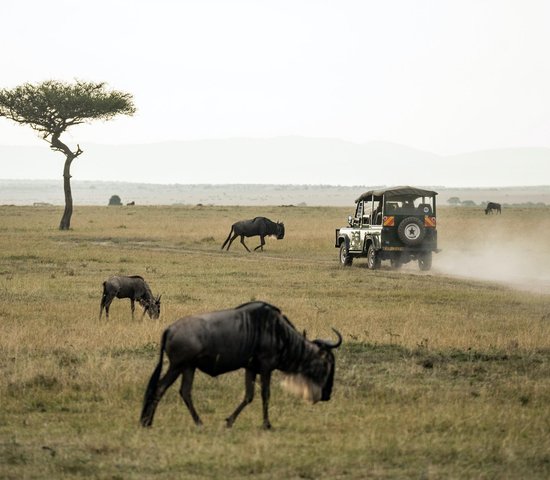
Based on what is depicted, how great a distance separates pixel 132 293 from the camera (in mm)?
19781

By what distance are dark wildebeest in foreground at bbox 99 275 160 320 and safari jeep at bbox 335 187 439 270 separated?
46.1ft

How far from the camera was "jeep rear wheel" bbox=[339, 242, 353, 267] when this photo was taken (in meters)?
34.9

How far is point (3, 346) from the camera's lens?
15.9 metres

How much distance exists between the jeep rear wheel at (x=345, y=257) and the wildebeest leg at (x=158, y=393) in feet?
79.9

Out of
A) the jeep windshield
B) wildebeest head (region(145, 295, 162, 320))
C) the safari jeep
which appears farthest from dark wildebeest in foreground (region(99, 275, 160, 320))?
the jeep windshield

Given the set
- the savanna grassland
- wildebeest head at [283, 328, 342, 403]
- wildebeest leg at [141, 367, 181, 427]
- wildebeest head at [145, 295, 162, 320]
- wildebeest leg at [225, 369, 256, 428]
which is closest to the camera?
the savanna grassland

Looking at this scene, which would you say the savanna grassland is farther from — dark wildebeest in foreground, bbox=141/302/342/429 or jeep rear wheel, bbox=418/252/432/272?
jeep rear wheel, bbox=418/252/432/272

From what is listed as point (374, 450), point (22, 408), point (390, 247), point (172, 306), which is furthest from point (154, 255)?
point (374, 450)

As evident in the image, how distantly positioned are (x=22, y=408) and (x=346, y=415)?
3.80m

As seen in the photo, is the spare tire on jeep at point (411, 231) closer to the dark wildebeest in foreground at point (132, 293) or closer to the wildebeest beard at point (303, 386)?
the dark wildebeest in foreground at point (132, 293)

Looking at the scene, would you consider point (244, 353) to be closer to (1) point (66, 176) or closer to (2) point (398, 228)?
(2) point (398, 228)

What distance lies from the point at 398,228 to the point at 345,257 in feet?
11.0

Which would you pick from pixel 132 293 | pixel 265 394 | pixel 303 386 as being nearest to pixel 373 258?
pixel 132 293

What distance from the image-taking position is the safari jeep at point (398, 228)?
106 feet
